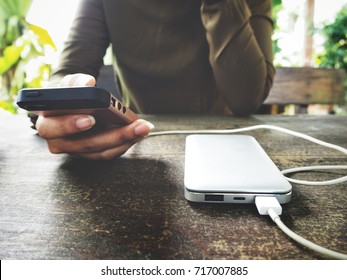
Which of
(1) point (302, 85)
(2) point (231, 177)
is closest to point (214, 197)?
(2) point (231, 177)

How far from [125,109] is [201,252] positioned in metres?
0.23

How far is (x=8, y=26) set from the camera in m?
1.83

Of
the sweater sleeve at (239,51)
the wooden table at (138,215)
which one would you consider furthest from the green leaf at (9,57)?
the wooden table at (138,215)

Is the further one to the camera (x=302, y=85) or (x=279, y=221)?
Result: (x=302, y=85)

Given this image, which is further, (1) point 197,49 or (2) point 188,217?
(1) point 197,49

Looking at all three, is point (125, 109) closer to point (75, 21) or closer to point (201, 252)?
point (201, 252)

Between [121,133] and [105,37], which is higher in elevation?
[105,37]

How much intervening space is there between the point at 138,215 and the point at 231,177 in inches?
4.1

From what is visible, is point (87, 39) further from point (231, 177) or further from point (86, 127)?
point (231, 177)

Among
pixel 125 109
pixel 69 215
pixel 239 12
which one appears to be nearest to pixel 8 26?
pixel 239 12

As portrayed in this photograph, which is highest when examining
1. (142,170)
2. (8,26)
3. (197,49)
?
(8,26)

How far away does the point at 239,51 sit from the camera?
0.79m

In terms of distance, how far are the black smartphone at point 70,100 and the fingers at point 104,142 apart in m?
0.05

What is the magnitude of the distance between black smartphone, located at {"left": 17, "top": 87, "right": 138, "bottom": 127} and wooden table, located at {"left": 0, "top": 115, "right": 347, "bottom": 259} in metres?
0.09
